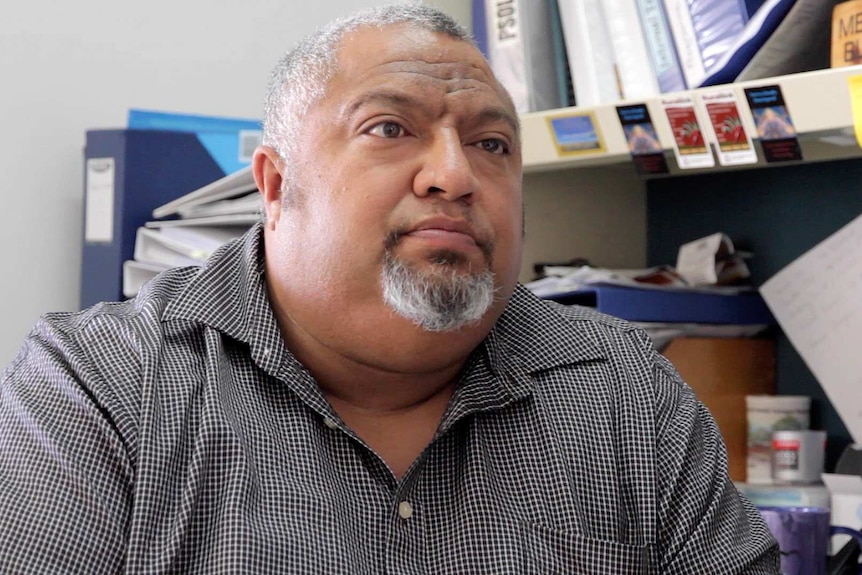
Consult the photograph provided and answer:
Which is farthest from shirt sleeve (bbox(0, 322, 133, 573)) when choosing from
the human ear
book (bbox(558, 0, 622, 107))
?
book (bbox(558, 0, 622, 107))

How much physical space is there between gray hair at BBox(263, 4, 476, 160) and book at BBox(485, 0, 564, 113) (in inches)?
18.4

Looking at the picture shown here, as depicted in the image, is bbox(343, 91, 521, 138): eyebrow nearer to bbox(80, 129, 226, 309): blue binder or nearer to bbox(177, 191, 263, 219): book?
bbox(177, 191, 263, 219): book

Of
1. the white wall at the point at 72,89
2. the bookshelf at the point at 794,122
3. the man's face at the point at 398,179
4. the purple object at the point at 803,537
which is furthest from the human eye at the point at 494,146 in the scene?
the white wall at the point at 72,89

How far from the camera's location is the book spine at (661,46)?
5.06 feet

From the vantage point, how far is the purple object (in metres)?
1.34

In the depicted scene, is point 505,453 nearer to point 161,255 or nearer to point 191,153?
point 161,255

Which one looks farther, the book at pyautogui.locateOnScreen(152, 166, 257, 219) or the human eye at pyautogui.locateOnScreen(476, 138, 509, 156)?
the book at pyautogui.locateOnScreen(152, 166, 257, 219)

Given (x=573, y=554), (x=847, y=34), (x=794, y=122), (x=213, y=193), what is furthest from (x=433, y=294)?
(x=213, y=193)

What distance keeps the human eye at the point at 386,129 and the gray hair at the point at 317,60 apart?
0.25ft

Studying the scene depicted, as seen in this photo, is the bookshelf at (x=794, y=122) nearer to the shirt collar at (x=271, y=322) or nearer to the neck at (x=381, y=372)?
the shirt collar at (x=271, y=322)

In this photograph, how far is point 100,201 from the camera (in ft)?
5.70

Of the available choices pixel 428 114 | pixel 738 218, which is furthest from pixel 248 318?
pixel 738 218

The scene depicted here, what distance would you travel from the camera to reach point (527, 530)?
3.64 ft

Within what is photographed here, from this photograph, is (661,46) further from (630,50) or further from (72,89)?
(72,89)
